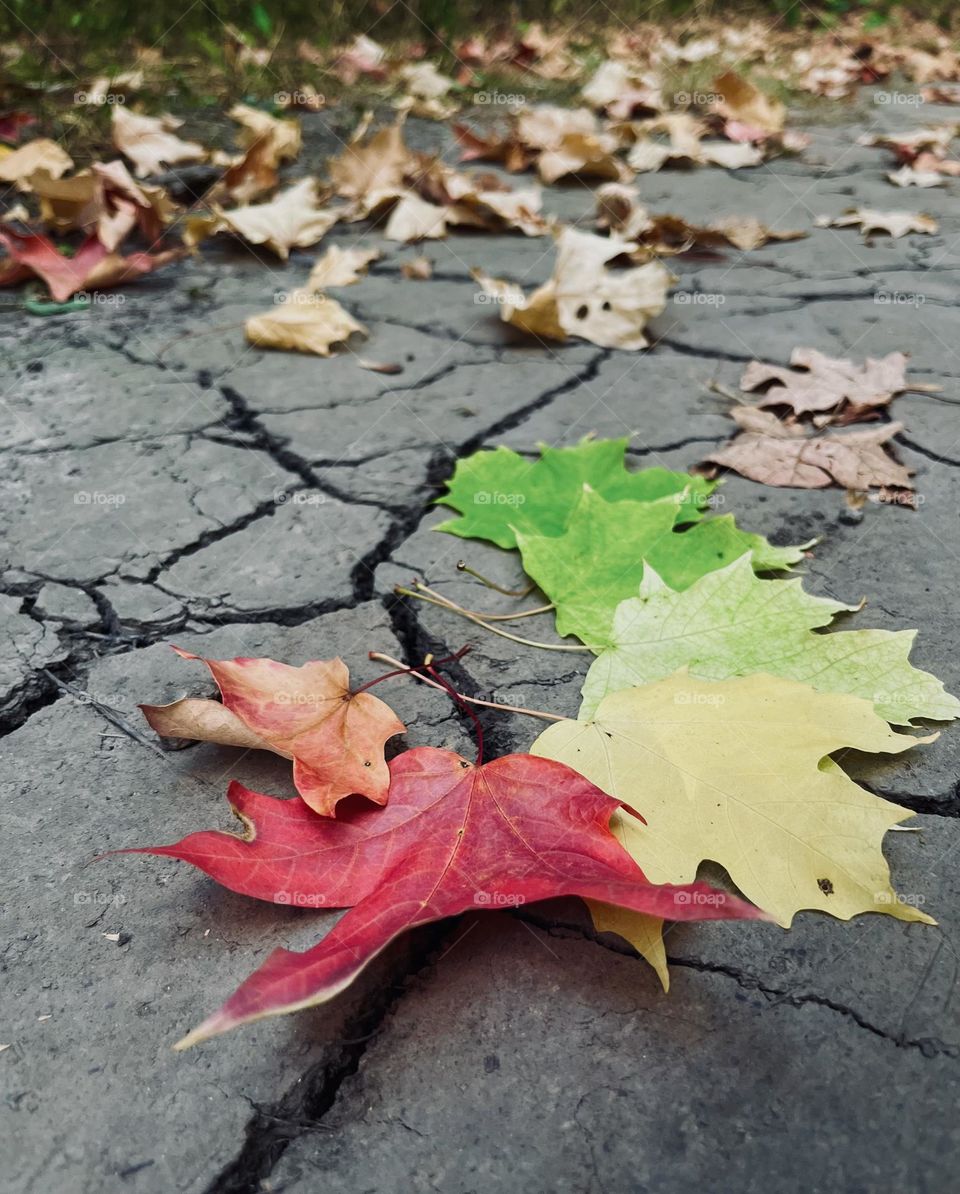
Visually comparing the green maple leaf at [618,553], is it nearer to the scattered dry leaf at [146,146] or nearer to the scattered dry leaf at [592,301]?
the scattered dry leaf at [592,301]

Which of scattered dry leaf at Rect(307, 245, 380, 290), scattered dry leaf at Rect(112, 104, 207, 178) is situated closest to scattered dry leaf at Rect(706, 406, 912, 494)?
scattered dry leaf at Rect(307, 245, 380, 290)

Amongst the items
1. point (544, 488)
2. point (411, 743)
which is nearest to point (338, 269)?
point (544, 488)

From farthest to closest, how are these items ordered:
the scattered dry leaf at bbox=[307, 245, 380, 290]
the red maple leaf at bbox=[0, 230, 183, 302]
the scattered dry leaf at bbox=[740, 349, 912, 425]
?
the scattered dry leaf at bbox=[307, 245, 380, 290] → the red maple leaf at bbox=[0, 230, 183, 302] → the scattered dry leaf at bbox=[740, 349, 912, 425]

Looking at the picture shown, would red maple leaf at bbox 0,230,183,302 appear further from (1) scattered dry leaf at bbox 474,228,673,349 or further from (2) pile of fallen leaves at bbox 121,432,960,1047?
(2) pile of fallen leaves at bbox 121,432,960,1047

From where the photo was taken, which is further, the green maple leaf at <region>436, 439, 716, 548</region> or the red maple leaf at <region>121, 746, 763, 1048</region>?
the green maple leaf at <region>436, 439, 716, 548</region>

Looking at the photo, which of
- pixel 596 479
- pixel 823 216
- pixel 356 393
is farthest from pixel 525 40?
pixel 596 479

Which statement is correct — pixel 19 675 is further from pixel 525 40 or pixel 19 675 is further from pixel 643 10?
pixel 643 10

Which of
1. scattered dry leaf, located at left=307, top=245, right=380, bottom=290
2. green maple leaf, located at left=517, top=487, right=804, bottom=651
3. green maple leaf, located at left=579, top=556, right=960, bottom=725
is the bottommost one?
scattered dry leaf, located at left=307, top=245, right=380, bottom=290
